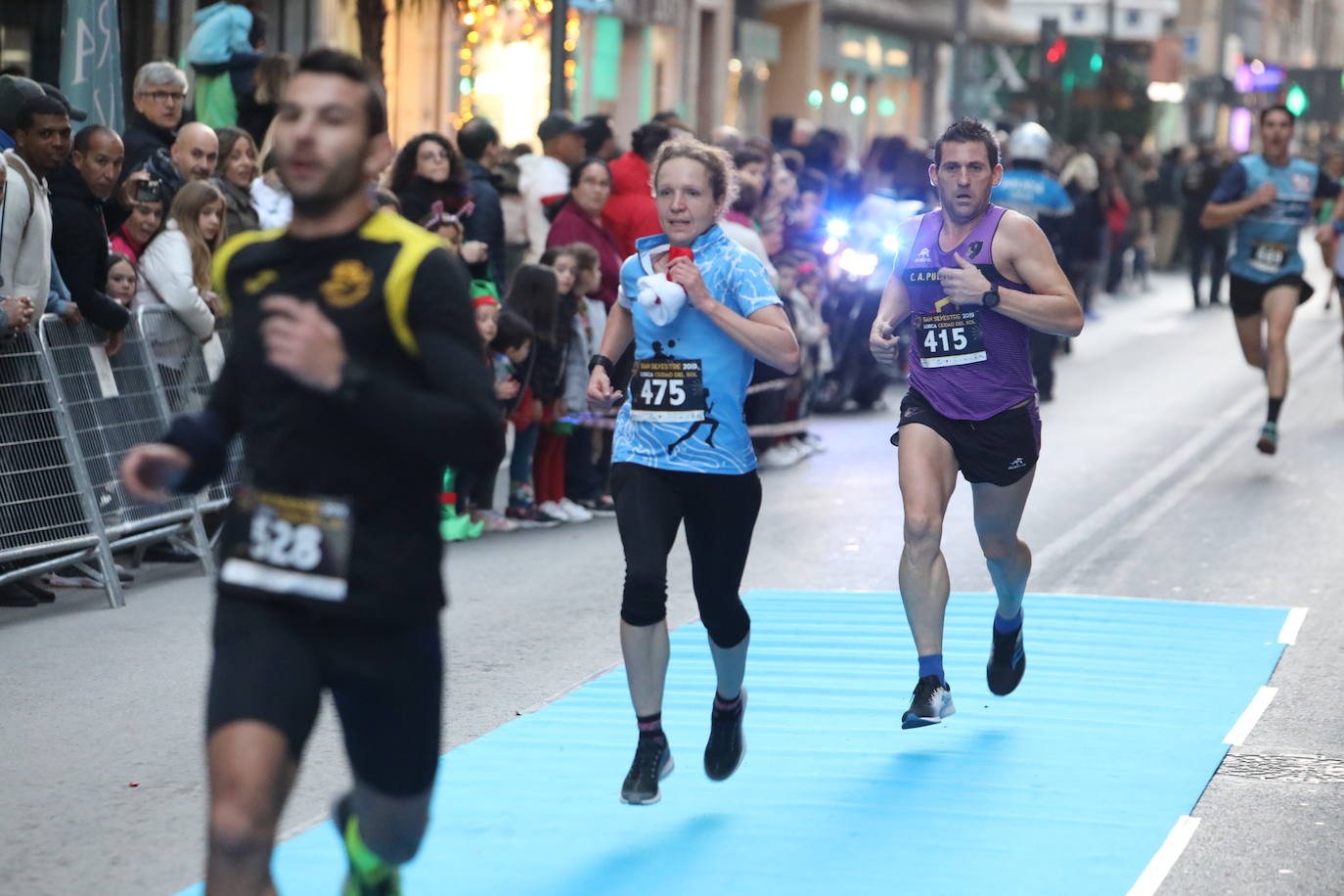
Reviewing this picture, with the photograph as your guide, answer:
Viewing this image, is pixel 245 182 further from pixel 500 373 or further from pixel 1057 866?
pixel 1057 866

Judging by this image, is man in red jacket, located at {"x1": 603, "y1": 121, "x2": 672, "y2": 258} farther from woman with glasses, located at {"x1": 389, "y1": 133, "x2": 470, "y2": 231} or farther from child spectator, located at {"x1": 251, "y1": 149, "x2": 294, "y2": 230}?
child spectator, located at {"x1": 251, "y1": 149, "x2": 294, "y2": 230}

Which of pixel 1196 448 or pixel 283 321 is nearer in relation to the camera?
pixel 283 321

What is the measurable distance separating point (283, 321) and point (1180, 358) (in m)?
18.6

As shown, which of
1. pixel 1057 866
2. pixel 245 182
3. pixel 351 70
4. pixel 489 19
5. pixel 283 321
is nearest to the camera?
pixel 283 321

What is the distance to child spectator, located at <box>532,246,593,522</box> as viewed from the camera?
11.4 meters

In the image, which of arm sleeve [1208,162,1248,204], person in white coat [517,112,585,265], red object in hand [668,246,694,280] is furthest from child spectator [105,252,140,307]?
arm sleeve [1208,162,1248,204]

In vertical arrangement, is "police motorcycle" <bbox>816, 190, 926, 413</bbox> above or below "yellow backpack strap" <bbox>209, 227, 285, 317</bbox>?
below

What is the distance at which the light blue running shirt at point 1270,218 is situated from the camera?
13.9m

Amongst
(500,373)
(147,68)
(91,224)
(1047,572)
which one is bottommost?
(1047,572)

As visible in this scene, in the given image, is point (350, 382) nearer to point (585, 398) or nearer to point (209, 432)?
point (209, 432)

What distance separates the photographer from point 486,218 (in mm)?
12578

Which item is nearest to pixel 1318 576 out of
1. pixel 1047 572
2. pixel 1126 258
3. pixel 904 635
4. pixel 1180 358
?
pixel 1047 572

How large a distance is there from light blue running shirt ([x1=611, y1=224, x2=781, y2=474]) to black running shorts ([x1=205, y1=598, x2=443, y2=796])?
6.75ft

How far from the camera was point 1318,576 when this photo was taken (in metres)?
10.3
